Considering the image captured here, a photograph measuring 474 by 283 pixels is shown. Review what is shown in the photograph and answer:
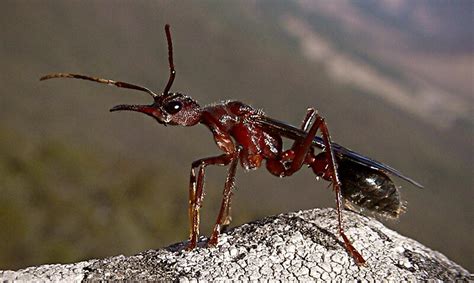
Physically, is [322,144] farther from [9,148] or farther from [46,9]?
[46,9]

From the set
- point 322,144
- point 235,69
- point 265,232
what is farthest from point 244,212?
point 235,69

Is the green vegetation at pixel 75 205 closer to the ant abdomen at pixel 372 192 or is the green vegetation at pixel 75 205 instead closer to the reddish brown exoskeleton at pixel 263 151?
the reddish brown exoskeleton at pixel 263 151

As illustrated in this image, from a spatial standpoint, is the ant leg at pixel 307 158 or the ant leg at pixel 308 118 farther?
the ant leg at pixel 308 118

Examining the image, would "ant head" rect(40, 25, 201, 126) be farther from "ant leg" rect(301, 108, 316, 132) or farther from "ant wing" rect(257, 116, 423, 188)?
"ant leg" rect(301, 108, 316, 132)

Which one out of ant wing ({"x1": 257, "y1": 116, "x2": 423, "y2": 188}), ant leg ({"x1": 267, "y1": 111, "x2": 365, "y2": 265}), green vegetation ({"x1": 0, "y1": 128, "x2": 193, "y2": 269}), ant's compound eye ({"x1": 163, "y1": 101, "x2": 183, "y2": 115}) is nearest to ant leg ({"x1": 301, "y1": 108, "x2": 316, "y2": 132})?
ant leg ({"x1": 267, "y1": 111, "x2": 365, "y2": 265})

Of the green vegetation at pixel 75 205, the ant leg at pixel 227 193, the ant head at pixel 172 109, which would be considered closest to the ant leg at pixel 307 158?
the ant leg at pixel 227 193

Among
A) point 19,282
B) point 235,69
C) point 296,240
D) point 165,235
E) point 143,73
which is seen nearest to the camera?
point 19,282
